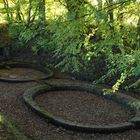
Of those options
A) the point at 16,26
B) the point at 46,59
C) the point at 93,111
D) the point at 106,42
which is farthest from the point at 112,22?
the point at 46,59

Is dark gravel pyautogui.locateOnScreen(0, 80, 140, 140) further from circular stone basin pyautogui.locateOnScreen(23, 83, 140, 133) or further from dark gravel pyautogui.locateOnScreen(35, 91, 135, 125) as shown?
dark gravel pyautogui.locateOnScreen(35, 91, 135, 125)

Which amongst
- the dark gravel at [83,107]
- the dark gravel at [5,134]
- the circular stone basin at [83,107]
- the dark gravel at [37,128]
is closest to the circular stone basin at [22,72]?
the circular stone basin at [83,107]

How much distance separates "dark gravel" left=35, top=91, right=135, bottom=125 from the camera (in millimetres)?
9281

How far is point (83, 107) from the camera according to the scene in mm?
10180

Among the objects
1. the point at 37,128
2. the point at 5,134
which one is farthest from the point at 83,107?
the point at 5,134

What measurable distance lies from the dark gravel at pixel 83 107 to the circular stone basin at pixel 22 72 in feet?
5.90

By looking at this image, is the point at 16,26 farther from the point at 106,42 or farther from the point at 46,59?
the point at 46,59

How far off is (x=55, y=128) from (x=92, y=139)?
1.05 meters

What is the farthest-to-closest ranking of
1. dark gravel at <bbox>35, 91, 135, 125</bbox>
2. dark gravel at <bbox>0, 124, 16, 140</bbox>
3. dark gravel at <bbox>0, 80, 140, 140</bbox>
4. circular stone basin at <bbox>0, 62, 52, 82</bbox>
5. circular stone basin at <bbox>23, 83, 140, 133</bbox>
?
circular stone basin at <bbox>0, 62, 52, 82</bbox>
dark gravel at <bbox>35, 91, 135, 125</bbox>
circular stone basin at <bbox>23, 83, 140, 133</bbox>
dark gravel at <bbox>0, 80, 140, 140</bbox>
dark gravel at <bbox>0, 124, 16, 140</bbox>

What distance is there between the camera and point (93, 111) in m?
9.87

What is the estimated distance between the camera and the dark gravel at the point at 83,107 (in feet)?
30.5

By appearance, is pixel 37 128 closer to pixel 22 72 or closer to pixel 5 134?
pixel 5 134

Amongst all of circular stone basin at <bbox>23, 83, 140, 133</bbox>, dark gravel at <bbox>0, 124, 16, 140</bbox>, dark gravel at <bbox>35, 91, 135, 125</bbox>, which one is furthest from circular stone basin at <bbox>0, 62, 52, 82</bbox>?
dark gravel at <bbox>0, 124, 16, 140</bbox>

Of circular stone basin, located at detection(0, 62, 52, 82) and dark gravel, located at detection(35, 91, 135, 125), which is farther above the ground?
circular stone basin, located at detection(0, 62, 52, 82)
